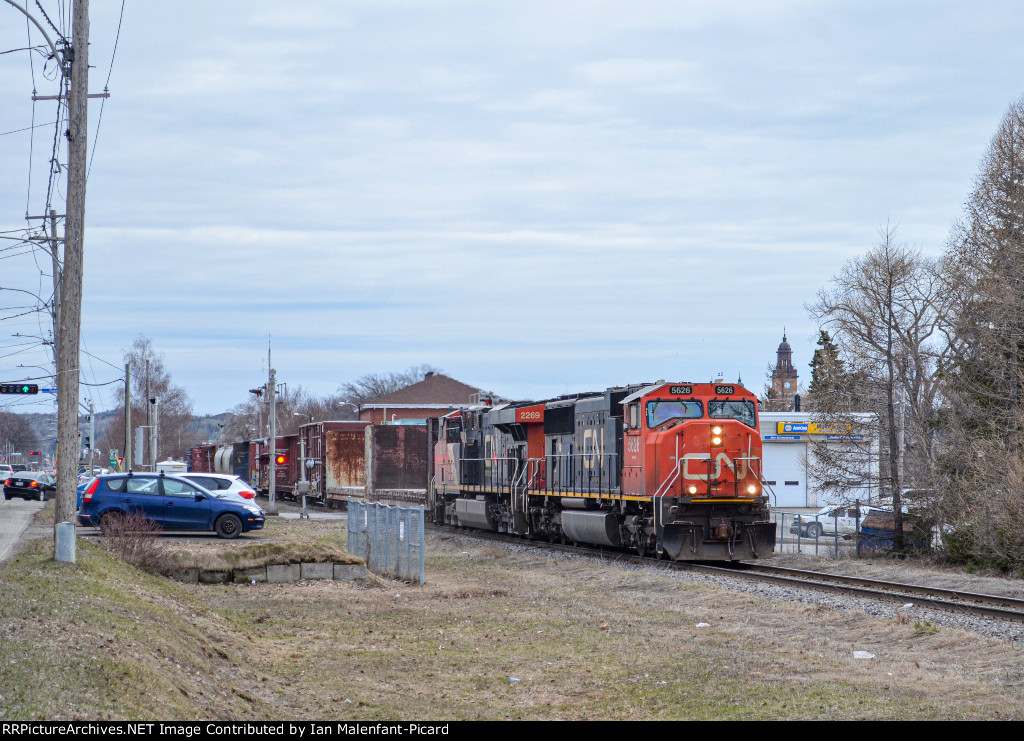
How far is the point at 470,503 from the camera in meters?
33.5

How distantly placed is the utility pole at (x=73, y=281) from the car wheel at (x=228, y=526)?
9058 millimetres

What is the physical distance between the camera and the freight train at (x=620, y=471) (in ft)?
70.4

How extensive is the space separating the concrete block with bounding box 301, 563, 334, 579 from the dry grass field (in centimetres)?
139

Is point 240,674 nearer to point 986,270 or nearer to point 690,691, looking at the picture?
point 690,691

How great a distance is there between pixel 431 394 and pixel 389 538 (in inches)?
3576

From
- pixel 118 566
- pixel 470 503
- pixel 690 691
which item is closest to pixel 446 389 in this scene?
pixel 470 503

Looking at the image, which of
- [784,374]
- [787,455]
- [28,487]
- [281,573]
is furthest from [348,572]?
[784,374]

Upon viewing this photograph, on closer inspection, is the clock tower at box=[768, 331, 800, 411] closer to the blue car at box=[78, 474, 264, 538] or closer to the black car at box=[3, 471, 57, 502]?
the black car at box=[3, 471, 57, 502]

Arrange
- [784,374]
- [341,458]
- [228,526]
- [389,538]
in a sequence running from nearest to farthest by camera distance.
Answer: [389,538], [228,526], [341,458], [784,374]

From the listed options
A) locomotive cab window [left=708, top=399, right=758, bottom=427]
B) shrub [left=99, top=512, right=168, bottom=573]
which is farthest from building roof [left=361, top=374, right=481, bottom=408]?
shrub [left=99, top=512, right=168, bottom=573]

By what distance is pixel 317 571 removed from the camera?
60.8 feet

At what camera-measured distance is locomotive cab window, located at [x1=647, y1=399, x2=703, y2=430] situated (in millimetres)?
22047

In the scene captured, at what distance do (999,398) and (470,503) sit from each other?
1580 centimetres

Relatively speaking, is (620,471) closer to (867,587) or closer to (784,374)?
(867,587)
